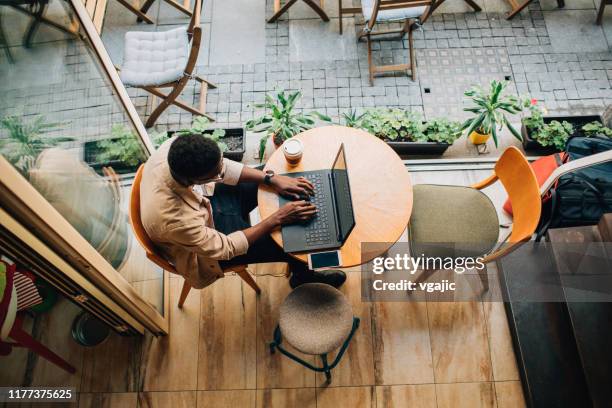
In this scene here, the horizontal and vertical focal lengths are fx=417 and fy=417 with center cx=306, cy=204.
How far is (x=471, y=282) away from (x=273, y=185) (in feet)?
4.91

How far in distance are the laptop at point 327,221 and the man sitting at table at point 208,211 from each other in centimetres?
5

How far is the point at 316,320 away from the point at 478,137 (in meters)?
2.04

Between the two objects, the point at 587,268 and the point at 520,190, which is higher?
the point at 520,190

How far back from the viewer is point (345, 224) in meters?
2.06

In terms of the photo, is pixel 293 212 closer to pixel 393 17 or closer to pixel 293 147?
pixel 293 147

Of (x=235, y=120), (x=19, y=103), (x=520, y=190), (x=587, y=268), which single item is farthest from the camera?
(x=235, y=120)

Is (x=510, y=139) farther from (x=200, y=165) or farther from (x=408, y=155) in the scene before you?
(x=200, y=165)

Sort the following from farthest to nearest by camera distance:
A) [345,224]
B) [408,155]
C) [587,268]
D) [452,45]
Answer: [452,45], [408,155], [587,268], [345,224]

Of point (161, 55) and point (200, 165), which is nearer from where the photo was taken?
point (200, 165)

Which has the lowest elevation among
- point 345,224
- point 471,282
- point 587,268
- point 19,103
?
point 471,282

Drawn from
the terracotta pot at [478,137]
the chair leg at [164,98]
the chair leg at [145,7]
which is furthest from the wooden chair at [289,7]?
the terracotta pot at [478,137]

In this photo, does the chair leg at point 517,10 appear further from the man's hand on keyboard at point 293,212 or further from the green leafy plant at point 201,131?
the man's hand on keyboard at point 293,212

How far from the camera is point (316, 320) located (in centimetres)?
211

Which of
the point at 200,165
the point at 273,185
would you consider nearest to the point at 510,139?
the point at 273,185
